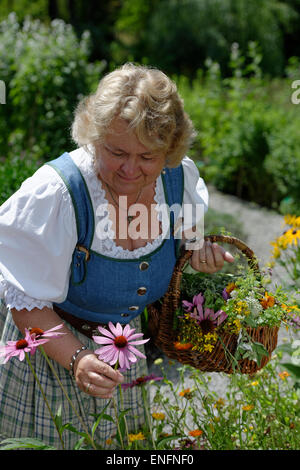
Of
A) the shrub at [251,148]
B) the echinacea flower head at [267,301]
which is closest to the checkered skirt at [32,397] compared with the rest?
the echinacea flower head at [267,301]

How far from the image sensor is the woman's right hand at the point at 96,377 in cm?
131

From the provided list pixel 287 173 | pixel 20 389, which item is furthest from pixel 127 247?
pixel 287 173

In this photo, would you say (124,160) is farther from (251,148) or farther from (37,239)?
(251,148)

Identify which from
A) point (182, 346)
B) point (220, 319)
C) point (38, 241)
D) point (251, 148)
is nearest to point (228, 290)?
point (220, 319)

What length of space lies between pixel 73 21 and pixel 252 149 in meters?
Answer: 7.81

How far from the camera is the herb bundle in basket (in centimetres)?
151

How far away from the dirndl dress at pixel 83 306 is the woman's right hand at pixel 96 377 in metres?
0.18

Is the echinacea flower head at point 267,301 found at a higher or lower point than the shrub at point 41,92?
lower

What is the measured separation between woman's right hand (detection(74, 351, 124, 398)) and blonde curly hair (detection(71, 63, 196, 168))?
565mm

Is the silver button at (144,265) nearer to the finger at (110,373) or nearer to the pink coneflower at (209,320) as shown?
the pink coneflower at (209,320)

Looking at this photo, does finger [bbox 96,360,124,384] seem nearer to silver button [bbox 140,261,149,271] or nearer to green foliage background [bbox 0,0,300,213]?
silver button [bbox 140,261,149,271]

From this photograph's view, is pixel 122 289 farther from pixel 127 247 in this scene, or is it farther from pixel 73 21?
pixel 73 21

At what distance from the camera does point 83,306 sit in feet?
5.19

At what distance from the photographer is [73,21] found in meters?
11.2
